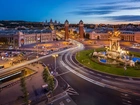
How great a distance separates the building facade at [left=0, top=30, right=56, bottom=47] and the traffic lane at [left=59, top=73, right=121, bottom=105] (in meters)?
74.4

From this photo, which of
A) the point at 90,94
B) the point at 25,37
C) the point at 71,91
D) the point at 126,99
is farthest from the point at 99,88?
the point at 25,37

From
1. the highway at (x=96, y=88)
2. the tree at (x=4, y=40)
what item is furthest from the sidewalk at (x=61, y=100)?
the tree at (x=4, y=40)

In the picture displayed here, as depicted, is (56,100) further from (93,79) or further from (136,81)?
(136,81)

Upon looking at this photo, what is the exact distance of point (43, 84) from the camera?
42.2 m

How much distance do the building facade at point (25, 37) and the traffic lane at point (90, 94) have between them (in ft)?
244

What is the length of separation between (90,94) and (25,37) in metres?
87.8

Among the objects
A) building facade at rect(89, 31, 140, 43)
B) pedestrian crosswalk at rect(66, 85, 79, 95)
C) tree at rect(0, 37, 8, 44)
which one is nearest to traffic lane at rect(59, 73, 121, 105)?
pedestrian crosswalk at rect(66, 85, 79, 95)

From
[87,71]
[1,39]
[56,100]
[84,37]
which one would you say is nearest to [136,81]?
[87,71]

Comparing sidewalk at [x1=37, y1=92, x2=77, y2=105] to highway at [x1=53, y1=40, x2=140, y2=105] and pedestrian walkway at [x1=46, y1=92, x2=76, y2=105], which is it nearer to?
pedestrian walkway at [x1=46, y1=92, x2=76, y2=105]

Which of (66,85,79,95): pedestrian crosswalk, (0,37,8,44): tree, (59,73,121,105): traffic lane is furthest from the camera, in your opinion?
(0,37,8,44): tree

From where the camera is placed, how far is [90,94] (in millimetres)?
37188

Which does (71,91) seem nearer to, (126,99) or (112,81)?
(126,99)

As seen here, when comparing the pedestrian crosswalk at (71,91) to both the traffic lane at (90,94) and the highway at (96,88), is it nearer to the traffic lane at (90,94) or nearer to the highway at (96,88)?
the highway at (96,88)

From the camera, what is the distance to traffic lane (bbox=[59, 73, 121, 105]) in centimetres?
3362
